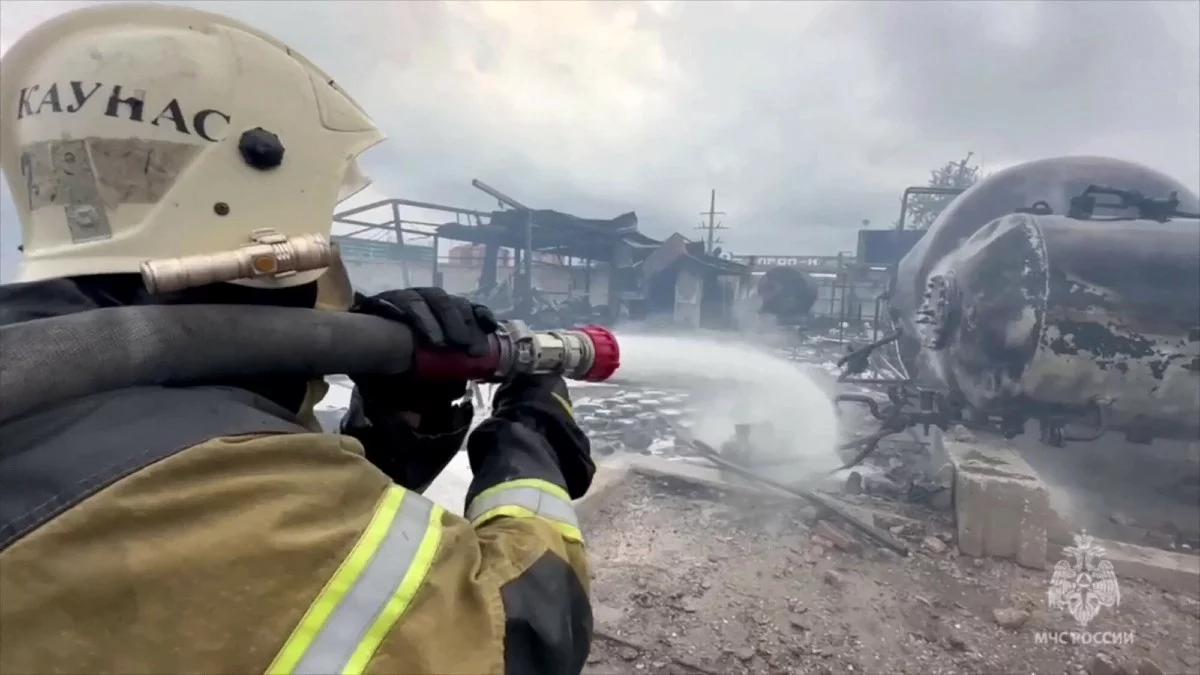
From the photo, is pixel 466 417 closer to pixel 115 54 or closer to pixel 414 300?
pixel 414 300

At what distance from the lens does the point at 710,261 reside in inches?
314

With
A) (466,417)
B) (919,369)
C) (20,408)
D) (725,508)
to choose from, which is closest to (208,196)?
(20,408)

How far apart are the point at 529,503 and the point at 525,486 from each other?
0.04 m

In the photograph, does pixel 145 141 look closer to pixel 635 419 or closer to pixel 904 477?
pixel 904 477

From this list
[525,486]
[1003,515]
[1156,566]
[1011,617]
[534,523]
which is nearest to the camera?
[534,523]

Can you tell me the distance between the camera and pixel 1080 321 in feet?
13.3

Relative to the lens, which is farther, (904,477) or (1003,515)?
(904,477)

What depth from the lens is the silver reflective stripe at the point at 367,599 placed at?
25.0 inches

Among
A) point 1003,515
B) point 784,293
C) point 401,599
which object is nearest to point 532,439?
point 401,599

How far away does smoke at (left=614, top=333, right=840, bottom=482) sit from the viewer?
17.3 ft

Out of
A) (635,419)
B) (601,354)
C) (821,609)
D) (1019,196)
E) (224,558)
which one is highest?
(1019,196)

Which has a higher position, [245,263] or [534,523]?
[245,263]

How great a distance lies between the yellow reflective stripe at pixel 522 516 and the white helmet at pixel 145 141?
0.48 meters

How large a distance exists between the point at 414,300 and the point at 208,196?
1.27 feet
